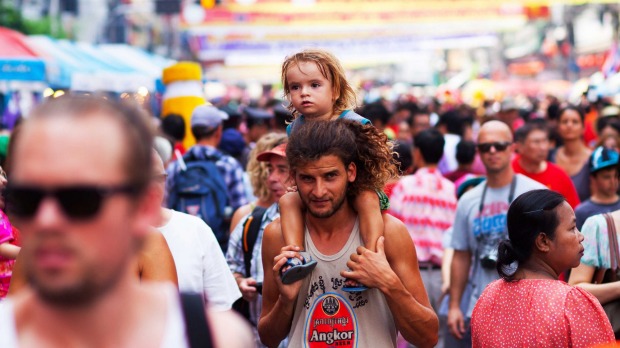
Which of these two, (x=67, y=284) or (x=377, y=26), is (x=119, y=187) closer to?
(x=67, y=284)

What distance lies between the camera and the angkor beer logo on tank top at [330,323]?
4.49 meters

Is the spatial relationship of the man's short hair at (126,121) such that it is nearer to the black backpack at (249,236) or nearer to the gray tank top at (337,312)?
the gray tank top at (337,312)

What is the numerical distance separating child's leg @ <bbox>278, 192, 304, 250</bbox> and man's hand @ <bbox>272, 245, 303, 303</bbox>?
15 centimetres

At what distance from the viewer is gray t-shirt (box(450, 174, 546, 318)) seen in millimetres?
7145

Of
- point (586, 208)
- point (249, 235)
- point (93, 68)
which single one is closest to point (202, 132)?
point (249, 235)

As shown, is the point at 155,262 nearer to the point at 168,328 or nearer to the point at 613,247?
the point at 168,328

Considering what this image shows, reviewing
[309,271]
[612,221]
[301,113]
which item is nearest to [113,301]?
[309,271]

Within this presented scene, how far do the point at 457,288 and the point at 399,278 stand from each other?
2.93 meters

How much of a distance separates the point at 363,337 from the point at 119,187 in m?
2.60

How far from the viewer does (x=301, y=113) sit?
543 centimetres

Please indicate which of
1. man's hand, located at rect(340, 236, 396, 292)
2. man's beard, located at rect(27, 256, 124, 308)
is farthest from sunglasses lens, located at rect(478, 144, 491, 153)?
man's beard, located at rect(27, 256, 124, 308)

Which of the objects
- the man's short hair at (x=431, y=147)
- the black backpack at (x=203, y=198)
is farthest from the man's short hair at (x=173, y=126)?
the man's short hair at (x=431, y=147)

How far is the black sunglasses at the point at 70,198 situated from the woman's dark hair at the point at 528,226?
123 inches

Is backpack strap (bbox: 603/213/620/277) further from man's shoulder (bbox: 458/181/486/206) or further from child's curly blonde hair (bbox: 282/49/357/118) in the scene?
man's shoulder (bbox: 458/181/486/206)
